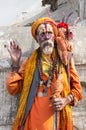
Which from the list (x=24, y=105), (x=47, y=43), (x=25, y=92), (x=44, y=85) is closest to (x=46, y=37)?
(x=47, y=43)

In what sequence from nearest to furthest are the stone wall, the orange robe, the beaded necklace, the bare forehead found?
1. the orange robe
2. the beaded necklace
3. the bare forehead
4. the stone wall

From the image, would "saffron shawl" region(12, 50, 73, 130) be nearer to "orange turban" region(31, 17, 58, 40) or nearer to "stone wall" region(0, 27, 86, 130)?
"orange turban" region(31, 17, 58, 40)

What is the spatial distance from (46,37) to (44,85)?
514 mm

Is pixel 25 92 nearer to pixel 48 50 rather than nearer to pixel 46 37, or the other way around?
pixel 48 50

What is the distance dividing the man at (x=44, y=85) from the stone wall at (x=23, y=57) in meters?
0.44

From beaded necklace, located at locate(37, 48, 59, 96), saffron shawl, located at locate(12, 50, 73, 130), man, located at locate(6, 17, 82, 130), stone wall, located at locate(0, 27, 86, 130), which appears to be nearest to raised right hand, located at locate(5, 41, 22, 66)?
man, located at locate(6, 17, 82, 130)

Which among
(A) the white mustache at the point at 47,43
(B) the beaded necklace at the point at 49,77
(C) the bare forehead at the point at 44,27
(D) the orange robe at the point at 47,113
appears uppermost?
(C) the bare forehead at the point at 44,27

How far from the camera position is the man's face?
484 cm

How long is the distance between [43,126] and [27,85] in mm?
491

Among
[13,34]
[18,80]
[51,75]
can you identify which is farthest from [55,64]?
[13,34]

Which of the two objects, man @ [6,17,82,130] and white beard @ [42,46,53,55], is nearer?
man @ [6,17,82,130]

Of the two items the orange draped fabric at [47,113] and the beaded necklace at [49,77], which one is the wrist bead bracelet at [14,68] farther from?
the beaded necklace at [49,77]

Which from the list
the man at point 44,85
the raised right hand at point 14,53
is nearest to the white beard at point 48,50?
the man at point 44,85

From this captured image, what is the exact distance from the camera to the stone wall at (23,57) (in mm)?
5379
